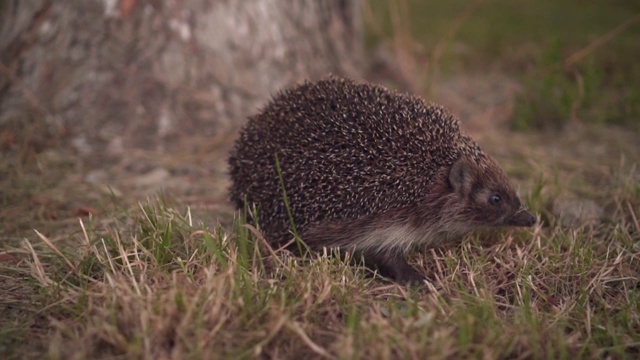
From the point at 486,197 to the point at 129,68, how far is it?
3.91m

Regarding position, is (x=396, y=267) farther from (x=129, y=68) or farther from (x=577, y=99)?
(x=577, y=99)

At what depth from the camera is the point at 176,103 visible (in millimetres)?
6609

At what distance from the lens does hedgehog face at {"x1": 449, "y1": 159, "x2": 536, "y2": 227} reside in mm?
4410

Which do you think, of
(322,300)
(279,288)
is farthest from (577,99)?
(279,288)

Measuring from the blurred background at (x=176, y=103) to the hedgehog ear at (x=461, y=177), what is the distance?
837 millimetres

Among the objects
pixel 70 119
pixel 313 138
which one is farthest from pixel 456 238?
pixel 70 119

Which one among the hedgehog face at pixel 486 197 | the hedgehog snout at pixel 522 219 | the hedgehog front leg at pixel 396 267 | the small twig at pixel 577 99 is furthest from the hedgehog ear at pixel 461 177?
the small twig at pixel 577 99

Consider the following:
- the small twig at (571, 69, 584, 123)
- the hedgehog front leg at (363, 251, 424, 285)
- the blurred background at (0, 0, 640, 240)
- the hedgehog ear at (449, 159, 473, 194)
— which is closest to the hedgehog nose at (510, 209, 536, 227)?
the hedgehog ear at (449, 159, 473, 194)

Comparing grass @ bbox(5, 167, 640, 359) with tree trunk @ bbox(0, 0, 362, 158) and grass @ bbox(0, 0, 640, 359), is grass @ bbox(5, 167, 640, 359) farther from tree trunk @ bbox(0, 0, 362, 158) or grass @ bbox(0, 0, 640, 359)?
tree trunk @ bbox(0, 0, 362, 158)

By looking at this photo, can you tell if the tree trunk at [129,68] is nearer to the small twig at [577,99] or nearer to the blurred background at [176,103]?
the blurred background at [176,103]

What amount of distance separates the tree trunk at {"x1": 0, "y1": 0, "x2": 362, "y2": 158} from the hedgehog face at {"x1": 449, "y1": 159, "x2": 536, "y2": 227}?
3253 millimetres

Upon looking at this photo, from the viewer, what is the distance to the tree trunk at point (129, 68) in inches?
247

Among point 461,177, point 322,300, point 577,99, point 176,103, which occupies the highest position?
point 577,99

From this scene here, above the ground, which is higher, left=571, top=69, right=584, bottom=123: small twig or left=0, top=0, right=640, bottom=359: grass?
left=571, top=69, right=584, bottom=123: small twig
